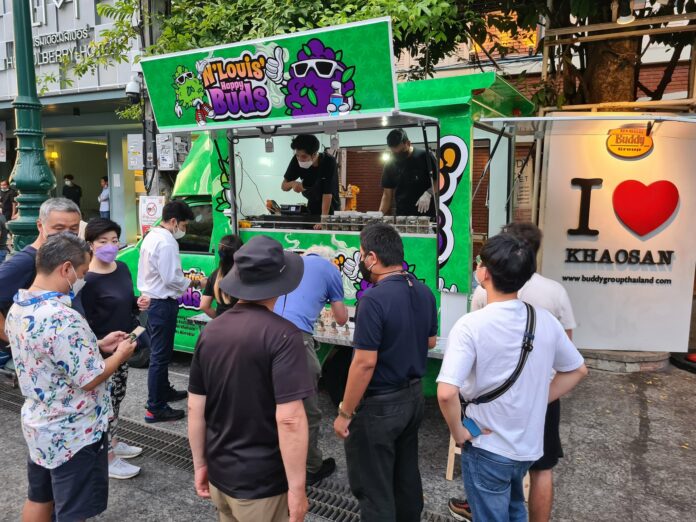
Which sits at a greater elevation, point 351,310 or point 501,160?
point 501,160

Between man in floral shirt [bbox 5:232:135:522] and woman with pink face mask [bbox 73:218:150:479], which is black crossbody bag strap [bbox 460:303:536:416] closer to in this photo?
man in floral shirt [bbox 5:232:135:522]

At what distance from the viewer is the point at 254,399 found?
1.95 metres

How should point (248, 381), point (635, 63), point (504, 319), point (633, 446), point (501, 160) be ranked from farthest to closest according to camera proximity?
point (501, 160) < point (635, 63) < point (633, 446) < point (504, 319) < point (248, 381)

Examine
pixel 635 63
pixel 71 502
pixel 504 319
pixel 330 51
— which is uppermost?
pixel 635 63

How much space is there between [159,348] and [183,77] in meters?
2.36

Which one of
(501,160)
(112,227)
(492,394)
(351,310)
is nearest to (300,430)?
(492,394)

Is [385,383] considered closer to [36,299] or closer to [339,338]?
[339,338]

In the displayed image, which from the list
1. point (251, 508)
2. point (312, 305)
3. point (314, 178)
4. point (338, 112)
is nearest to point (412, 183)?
point (314, 178)

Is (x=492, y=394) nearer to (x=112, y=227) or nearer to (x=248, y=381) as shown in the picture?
(x=248, y=381)

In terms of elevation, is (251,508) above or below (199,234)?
below

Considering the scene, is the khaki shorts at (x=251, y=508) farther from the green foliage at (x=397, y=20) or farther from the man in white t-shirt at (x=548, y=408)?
the green foliage at (x=397, y=20)

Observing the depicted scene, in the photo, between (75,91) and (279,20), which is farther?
(75,91)

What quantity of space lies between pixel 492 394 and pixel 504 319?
0.31 m

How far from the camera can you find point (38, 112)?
15.9 ft
